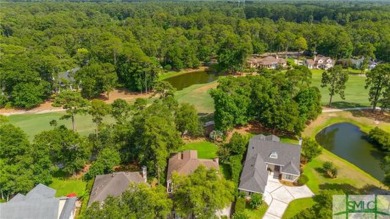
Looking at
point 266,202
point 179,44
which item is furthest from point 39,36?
point 266,202

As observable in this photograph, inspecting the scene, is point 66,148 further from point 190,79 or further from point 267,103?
point 190,79

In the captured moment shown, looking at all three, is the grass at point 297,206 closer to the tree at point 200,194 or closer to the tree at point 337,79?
the tree at point 200,194

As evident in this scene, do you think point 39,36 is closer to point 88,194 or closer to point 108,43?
point 108,43

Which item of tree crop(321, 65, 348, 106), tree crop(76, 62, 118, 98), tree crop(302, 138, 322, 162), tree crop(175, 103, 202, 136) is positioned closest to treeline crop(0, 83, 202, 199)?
tree crop(175, 103, 202, 136)

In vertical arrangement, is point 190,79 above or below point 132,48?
below

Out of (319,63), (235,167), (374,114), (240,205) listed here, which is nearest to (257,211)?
(240,205)

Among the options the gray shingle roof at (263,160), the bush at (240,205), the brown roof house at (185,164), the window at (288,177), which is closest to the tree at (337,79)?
the gray shingle roof at (263,160)

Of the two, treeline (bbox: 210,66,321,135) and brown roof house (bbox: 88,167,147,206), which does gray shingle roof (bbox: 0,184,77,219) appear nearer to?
brown roof house (bbox: 88,167,147,206)
